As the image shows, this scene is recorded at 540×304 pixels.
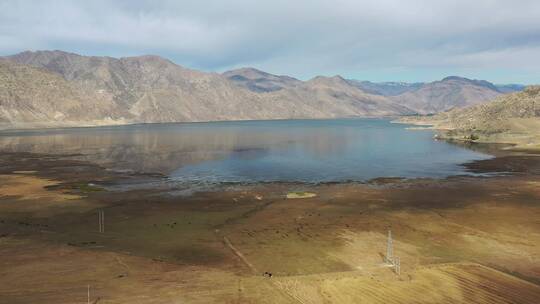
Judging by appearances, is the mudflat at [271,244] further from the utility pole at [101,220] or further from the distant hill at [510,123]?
the distant hill at [510,123]

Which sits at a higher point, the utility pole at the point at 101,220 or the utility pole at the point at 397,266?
the utility pole at the point at 397,266

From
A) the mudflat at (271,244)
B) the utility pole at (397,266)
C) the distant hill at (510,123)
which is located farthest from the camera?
the distant hill at (510,123)

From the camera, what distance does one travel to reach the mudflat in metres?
22.1

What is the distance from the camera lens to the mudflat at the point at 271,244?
22.1 metres

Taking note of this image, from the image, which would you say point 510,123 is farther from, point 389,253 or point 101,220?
point 101,220

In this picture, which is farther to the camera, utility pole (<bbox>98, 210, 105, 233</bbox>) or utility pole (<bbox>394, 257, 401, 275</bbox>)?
utility pole (<bbox>98, 210, 105, 233</bbox>)

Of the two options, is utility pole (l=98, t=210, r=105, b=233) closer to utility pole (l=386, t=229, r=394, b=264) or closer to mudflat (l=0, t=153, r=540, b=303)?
mudflat (l=0, t=153, r=540, b=303)

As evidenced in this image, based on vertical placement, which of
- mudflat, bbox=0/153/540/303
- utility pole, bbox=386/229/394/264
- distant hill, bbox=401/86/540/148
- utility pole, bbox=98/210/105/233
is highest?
distant hill, bbox=401/86/540/148

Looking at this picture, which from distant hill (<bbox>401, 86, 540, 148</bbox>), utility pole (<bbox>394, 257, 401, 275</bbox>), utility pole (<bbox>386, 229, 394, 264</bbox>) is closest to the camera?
utility pole (<bbox>394, 257, 401, 275</bbox>)

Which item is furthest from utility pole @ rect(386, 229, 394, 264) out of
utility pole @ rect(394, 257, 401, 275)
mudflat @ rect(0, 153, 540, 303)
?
utility pole @ rect(394, 257, 401, 275)

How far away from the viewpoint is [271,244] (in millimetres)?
30938

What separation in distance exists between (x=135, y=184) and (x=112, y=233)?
26.4 m

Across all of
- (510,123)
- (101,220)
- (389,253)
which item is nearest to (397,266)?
(389,253)

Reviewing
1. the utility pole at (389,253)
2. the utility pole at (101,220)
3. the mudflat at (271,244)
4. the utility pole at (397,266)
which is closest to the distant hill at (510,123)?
the mudflat at (271,244)
